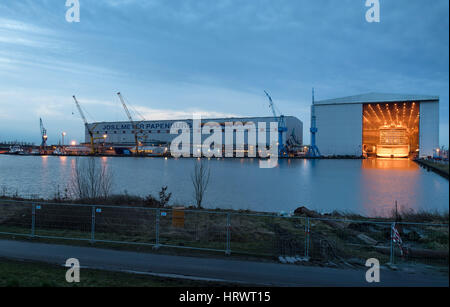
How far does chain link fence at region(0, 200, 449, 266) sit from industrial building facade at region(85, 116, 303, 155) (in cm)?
9152

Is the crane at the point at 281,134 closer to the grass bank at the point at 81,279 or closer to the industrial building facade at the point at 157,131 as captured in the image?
the industrial building facade at the point at 157,131

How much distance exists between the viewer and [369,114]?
4003 inches

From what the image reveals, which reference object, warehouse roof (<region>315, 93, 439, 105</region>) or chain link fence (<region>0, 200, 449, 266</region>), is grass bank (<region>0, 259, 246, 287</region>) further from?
warehouse roof (<region>315, 93, 439, 105</region>)

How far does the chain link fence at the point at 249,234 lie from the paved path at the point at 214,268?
752mm

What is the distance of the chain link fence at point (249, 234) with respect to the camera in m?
8.52

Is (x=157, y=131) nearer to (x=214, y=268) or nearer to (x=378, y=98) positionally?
(x=378, y=98)

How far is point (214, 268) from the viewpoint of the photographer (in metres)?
7.27

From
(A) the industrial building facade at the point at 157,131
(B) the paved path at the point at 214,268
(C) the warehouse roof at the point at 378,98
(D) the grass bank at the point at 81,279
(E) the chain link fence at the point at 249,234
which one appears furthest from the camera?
(A) the industrial building facade at the point at 157,131

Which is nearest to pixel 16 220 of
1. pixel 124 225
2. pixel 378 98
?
pixel 124 225

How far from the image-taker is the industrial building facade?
10688 centimetres

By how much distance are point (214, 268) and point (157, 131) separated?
117 metres

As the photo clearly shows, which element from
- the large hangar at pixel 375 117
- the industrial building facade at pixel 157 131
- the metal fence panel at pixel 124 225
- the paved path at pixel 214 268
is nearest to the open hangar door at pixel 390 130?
the large hangar at pixel 375 117
